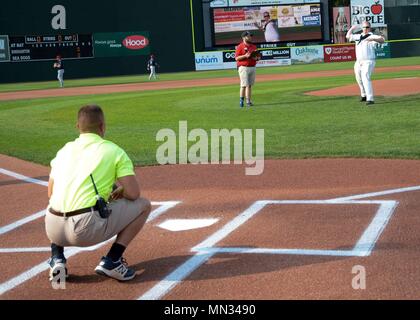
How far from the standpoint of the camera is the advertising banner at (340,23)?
161 ft

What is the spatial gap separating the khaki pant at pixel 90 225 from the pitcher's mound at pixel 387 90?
1559 centimetres

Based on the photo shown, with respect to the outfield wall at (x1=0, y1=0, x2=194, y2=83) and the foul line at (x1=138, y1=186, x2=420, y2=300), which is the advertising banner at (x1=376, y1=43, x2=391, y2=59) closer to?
the outfield wall at (x1=0, y1=0, x2=194, y2=83)

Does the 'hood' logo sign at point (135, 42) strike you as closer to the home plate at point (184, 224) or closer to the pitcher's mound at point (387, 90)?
the pitcher's mound at point (387, 90)

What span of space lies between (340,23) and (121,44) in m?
16.6

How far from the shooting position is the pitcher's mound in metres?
20.0

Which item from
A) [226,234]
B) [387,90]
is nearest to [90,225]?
[226,234]

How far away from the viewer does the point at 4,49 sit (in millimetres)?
46094

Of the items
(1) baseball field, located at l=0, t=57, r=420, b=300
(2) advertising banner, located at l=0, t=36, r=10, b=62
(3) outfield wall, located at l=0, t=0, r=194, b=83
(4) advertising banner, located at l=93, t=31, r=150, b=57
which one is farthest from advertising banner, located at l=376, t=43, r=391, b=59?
(1) baseball field, located at l=0, t=57, r=420, b=300

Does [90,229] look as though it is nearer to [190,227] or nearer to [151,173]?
[190,227]

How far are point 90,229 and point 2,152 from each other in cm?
871

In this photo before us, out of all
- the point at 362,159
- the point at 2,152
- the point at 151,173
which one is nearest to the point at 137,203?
the point at 151,173

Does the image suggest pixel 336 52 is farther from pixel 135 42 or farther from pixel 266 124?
pixel 266 124

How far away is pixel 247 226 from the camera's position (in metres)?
6.44
